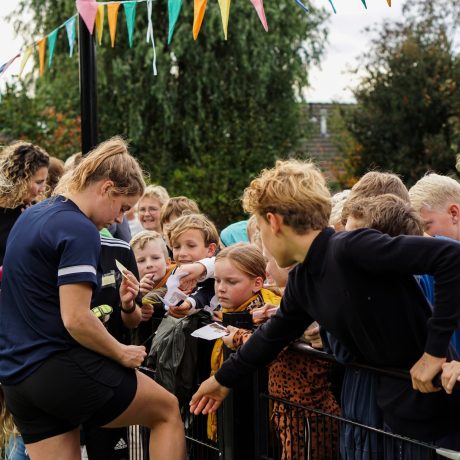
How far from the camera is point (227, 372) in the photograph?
4.00 metres

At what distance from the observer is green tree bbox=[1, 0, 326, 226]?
24.4 meters

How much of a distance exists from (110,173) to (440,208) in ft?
6.01

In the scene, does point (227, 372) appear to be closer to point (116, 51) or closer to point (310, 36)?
point (116, 51)

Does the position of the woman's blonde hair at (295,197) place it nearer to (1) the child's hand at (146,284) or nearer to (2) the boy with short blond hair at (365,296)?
(2) the boy with short blond hair at (365,296)

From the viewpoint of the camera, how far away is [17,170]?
234 inches

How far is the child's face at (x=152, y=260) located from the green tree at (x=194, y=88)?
17651mm

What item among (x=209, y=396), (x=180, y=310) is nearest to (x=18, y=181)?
(x=180, y=310)

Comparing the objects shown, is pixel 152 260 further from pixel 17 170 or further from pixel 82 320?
pixel 82 320

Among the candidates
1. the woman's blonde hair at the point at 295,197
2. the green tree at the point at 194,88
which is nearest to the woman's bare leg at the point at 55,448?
Result: the woman's blonde hair at the point at 295,197

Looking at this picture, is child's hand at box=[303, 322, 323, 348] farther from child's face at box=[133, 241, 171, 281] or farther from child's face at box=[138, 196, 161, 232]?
child's face at box=[138, 196, 161, 232]

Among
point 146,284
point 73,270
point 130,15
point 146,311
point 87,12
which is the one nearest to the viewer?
point 73,270

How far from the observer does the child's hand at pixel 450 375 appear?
9.77ft

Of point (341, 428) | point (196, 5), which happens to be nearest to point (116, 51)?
point (196, 5)

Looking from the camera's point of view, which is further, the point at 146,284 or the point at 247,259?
the point at 146,284
